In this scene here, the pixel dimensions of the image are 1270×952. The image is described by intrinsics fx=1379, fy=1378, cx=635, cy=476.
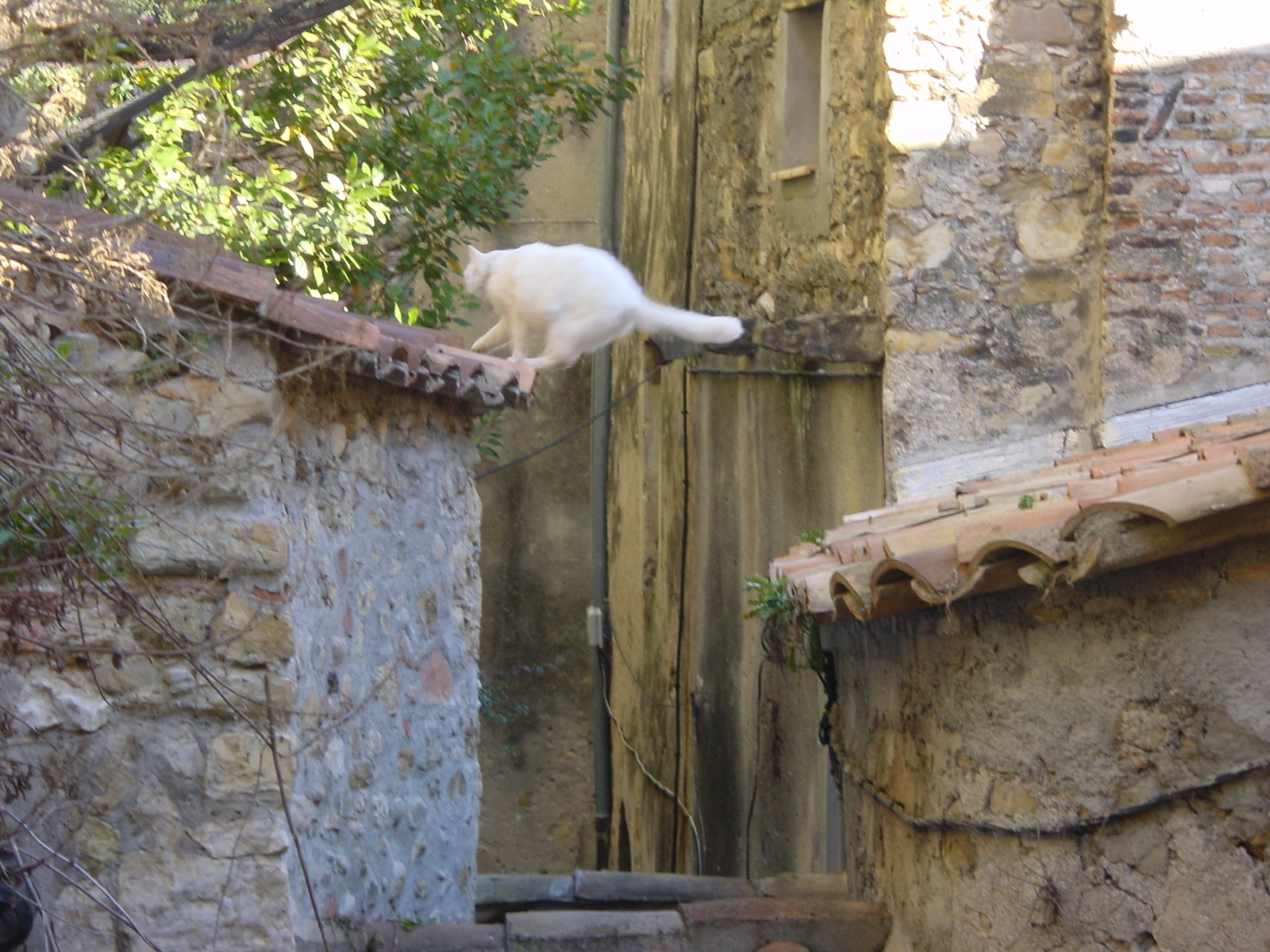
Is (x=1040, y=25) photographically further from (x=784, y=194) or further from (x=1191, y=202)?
(x=784, y=194)

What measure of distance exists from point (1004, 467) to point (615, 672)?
4721 millimetres

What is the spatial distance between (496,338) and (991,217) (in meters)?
2.08

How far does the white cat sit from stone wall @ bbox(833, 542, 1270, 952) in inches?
62.8

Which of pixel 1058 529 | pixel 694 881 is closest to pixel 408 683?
pixel 694 881

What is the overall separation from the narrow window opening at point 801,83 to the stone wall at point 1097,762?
11.8ft

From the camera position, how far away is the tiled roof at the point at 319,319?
310 cm

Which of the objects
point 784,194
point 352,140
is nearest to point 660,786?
point 784,194

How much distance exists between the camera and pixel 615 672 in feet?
31.9

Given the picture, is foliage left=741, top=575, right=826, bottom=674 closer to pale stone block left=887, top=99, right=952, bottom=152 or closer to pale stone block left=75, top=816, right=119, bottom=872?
pale stone block left=75, top=816, right=119, bottom=872

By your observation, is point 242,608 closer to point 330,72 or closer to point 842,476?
point 330,72

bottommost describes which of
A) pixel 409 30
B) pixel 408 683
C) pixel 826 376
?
pixel 408 683

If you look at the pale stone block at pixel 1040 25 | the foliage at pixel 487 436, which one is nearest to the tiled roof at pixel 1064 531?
the pale stone block at pixel 1040 25

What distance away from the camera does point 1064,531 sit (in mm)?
2877

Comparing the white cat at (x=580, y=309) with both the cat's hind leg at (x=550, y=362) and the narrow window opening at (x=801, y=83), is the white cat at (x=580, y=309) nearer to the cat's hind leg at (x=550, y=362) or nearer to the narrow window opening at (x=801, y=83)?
the cat's hind leg at (x=550, y=362)
